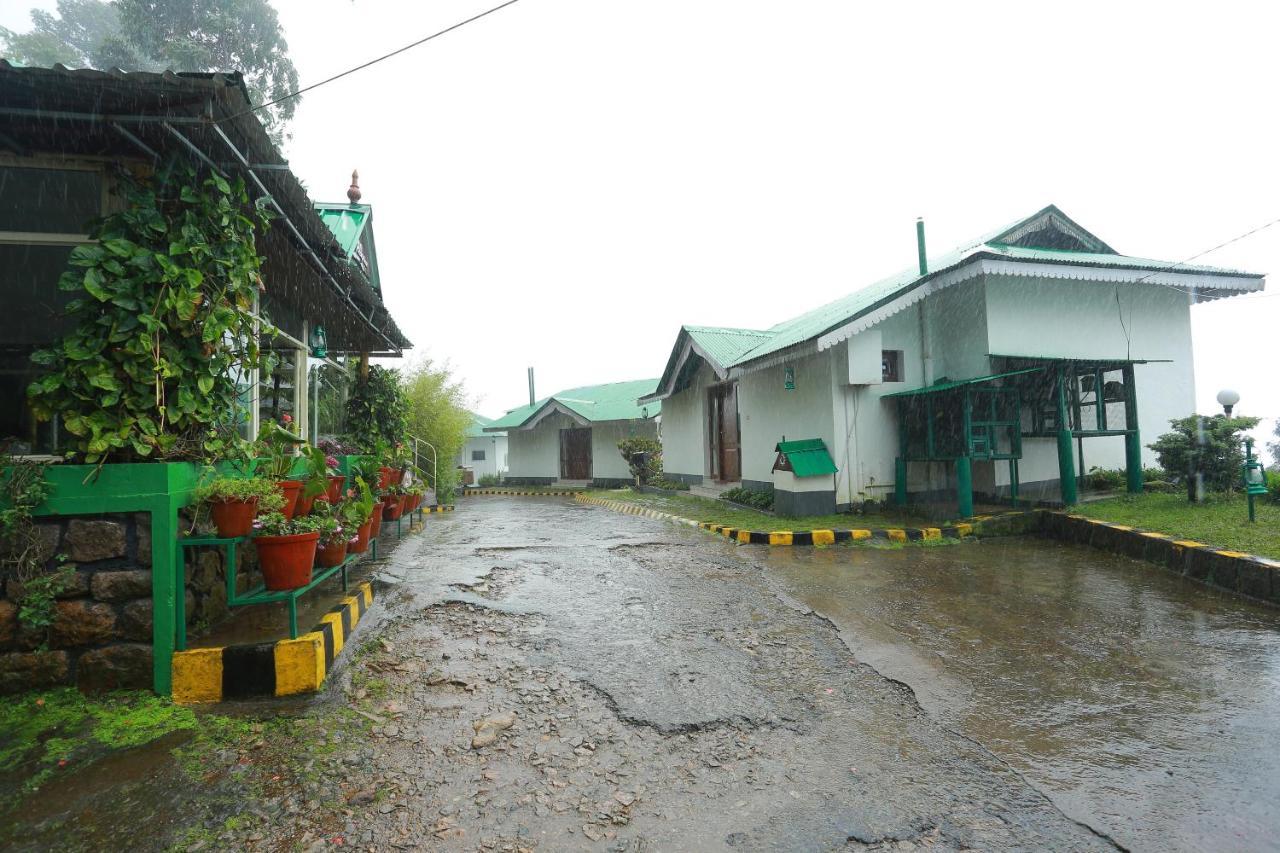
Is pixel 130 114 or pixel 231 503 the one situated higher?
pixel 130 114

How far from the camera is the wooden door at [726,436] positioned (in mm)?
14266

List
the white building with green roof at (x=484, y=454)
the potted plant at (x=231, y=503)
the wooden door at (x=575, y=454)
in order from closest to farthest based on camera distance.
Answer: the potted plant at (x=231, y=503)
the wooden door at (x=575, y=454)
the white building with green roof at (x=484, y=454)

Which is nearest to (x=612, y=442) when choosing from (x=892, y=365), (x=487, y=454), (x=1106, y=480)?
(x=892, y=365)

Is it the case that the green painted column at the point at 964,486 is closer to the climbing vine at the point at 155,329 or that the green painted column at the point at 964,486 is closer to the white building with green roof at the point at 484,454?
the climbing vine at the point at 155,329

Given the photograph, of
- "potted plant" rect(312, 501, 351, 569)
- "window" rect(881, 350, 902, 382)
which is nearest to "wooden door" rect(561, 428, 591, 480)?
"window" rect(881, 350, 902, 382)

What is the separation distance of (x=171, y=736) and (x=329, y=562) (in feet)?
4.89

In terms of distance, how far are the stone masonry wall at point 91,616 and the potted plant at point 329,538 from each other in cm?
100

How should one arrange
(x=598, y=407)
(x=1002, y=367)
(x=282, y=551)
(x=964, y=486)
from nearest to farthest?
(x=282, y=551) < (x=964, y=486) < (x=1002, y=367) < (x=598, y=407)

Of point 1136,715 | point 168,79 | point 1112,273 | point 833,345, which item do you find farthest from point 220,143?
point 1112,273

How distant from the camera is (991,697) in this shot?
338 centimetres

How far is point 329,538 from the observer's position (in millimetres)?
4246

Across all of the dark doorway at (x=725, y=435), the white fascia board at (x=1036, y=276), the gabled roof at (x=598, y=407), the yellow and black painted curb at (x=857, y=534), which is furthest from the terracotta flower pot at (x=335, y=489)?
the gabled roof at (x=598, y=407)

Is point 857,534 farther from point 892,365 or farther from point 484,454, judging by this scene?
point 484,454

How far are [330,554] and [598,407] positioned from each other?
18.7 meters
